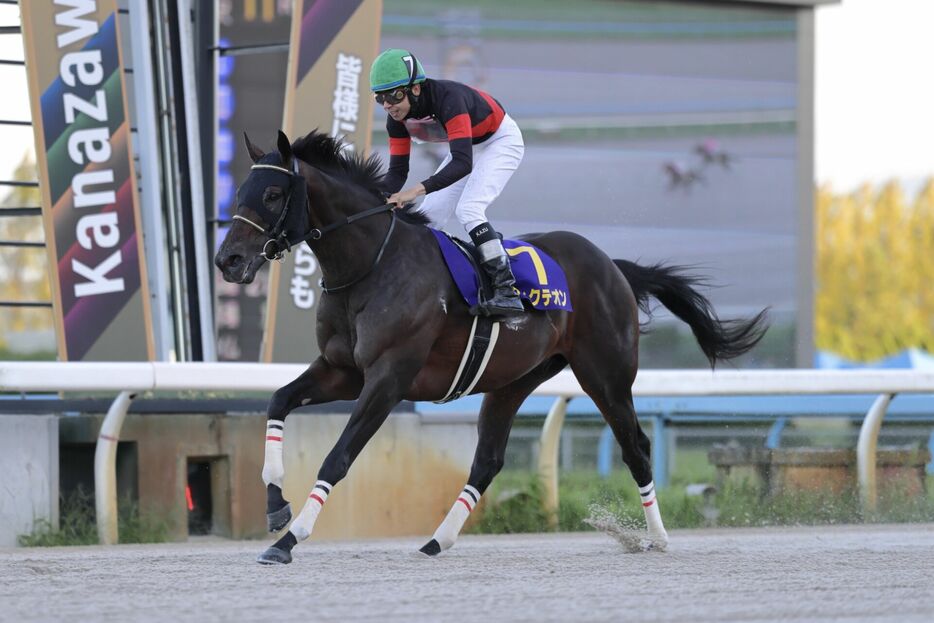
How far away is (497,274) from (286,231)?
38.5 inches

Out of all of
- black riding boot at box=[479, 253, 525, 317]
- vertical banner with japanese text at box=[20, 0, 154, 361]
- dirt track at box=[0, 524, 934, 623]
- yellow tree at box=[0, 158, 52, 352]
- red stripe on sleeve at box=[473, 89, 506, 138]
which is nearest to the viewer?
dirt track at box=[0, 524, 934, 623]

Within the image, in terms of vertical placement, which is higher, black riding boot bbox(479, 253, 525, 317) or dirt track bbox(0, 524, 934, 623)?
black riding boot bbox(479, 253, 525, 317)

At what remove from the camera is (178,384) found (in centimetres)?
671

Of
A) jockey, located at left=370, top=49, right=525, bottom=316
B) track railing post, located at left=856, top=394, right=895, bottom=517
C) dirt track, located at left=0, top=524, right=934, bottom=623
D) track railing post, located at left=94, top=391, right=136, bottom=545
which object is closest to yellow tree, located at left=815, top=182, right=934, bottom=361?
track railing post, located at left=856, top=394, right=895, bottom=517

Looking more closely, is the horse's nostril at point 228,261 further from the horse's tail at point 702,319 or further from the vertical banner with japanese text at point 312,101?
the vertical banner with japanese text at point 312,101

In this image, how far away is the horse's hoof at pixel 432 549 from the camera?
591 centimetres

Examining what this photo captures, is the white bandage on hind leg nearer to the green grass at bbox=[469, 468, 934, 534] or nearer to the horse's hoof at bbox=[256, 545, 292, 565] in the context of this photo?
the horse's hoof at bbox=[256, 545, 292, 565]

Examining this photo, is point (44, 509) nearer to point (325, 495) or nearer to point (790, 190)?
point (325, 495)

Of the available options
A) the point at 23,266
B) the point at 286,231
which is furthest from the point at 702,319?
the point at 23,266

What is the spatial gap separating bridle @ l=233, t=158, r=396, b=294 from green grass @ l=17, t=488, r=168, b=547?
1.74m

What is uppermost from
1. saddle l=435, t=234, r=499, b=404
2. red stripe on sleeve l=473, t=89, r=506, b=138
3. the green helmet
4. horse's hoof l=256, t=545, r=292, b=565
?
the green helmet

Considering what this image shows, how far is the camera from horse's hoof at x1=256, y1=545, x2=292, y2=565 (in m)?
5.19

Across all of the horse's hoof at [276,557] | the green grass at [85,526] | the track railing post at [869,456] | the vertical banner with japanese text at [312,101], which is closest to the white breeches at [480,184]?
the horse's hoof at [276,557]

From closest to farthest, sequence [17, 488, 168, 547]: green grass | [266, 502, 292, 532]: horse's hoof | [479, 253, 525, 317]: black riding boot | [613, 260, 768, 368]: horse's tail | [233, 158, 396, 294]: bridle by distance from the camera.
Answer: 1. [266, 502, 292, 532]: horse's hoof
2. [233, 158, 396, 294]: bridle
3. [479, 253, 525, 317]: black riding boot
4. [17, 488, 168, 547]: green grass
5. [613, 260, 768, 368]: horse's tail
